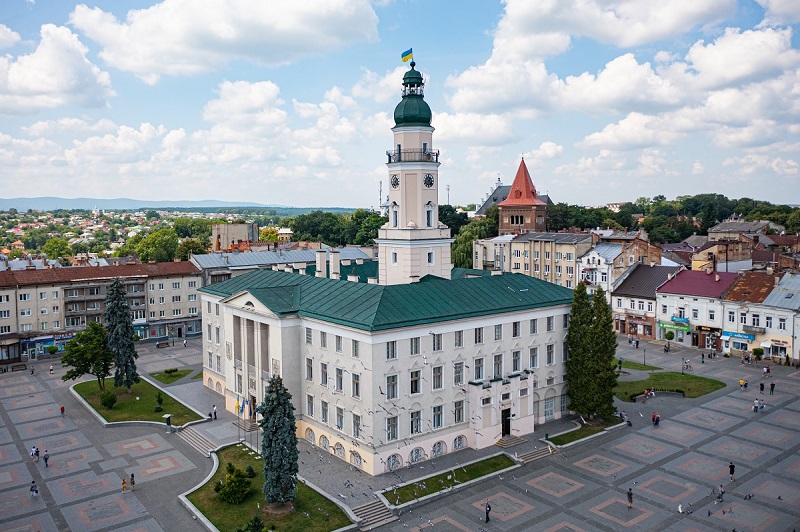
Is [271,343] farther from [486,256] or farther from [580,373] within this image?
[486,256]

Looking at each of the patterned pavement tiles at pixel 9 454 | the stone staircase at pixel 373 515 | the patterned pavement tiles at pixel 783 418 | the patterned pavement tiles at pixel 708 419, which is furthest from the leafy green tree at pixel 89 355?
the patterned pavement tiles at pixel 783 418

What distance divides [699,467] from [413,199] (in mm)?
32479

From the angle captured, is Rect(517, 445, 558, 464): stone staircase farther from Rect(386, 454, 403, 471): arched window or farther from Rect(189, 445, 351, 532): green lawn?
Rect(189, 445, 351, 532): green lawn

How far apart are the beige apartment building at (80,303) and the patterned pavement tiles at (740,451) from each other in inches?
2968

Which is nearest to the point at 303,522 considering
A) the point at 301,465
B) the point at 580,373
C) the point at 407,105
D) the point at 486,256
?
the point at 301,465

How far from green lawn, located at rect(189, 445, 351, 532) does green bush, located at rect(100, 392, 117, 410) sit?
21340mm

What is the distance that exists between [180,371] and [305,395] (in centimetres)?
2978

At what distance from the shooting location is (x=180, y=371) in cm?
7500

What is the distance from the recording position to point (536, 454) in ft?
160

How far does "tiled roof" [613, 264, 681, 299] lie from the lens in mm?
90938

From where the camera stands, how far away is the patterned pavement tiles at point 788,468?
147 feet

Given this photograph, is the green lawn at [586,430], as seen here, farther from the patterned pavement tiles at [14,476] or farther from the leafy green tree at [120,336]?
the leafy green tree at [120,336]

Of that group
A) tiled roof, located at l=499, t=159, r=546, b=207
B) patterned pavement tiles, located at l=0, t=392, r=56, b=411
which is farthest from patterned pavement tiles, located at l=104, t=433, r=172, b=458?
tiled roof, located at l=499, t=159, r=546, b=207

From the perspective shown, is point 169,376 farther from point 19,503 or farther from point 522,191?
point 522,191
